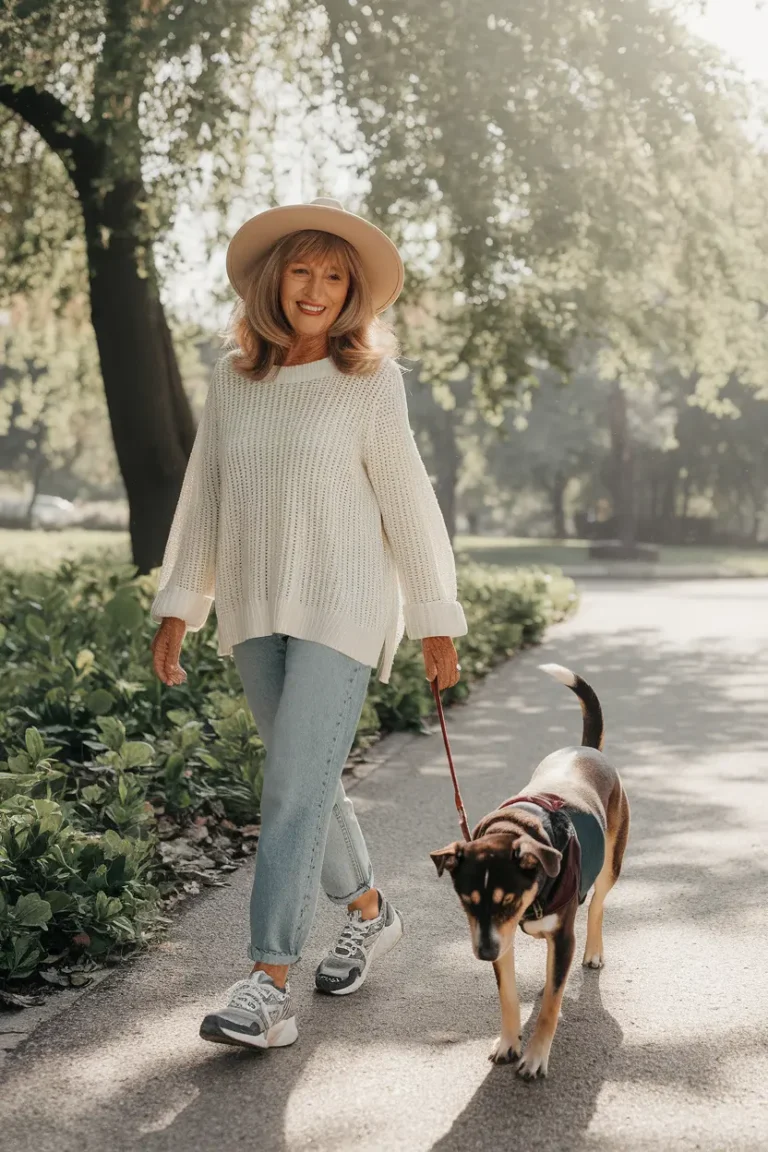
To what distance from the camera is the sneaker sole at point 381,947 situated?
411 centimetres

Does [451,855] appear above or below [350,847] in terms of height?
above

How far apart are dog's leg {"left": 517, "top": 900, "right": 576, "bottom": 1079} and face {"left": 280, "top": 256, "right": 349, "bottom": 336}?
1711 mm

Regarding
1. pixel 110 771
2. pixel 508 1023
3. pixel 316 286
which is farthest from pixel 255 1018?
pixel 110 771

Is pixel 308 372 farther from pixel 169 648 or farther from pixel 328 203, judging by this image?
pixel 169 648

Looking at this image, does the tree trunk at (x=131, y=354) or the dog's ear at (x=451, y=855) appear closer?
the dog's ear at (x=451, y=855)

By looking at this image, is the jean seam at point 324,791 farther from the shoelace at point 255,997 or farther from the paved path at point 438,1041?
the paved path at point 438,1041

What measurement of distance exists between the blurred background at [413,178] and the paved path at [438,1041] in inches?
282

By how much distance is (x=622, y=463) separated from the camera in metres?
44.2

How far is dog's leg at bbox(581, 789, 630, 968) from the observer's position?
409cm

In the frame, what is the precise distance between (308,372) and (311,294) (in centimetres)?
22

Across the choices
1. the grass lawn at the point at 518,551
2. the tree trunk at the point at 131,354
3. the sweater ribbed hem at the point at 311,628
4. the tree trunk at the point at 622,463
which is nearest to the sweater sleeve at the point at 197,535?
the sweater ribbed hem at the point at 311,628

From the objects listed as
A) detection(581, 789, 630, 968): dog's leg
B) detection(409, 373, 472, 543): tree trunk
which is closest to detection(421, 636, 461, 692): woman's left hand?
detection(581, 789, 630, 968): dog's leg

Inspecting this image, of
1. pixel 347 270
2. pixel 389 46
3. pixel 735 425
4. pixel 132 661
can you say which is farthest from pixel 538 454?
pixel 347 270

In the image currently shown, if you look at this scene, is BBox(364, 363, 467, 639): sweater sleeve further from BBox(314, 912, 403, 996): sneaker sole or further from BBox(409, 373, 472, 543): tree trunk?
BBox(409, 373, 472, 543): tree trunk
